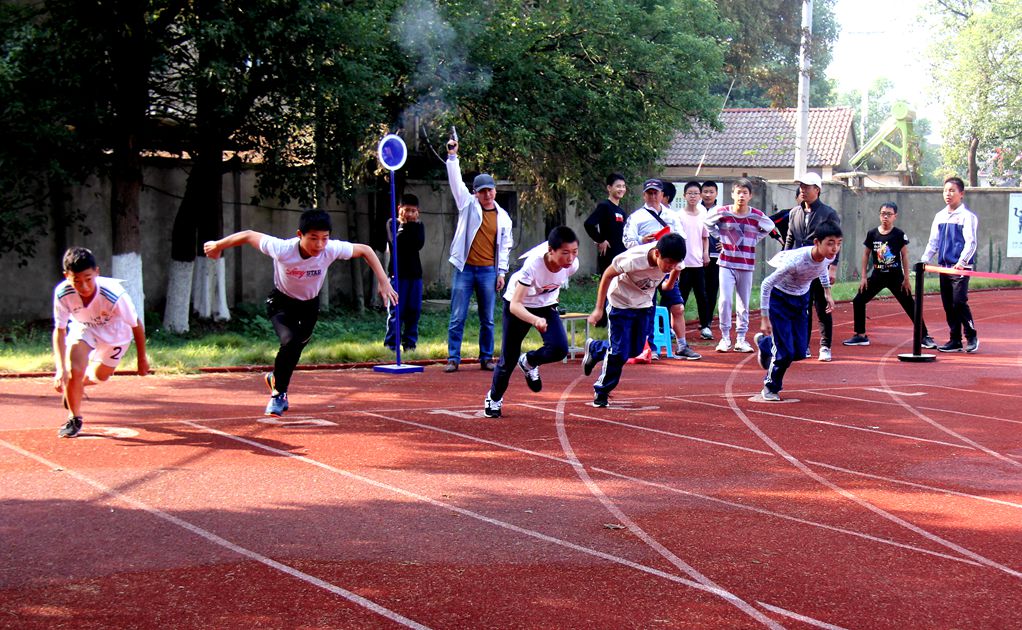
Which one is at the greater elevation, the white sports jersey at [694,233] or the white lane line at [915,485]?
the white sports jersey at [694,233]

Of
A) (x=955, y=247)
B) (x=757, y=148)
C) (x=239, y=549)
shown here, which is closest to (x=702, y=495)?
(x=239, y=549)

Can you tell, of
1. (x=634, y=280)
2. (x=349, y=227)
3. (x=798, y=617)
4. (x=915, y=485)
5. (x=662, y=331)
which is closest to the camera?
(x=798, y=617)

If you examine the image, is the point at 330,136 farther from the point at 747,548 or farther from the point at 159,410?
Result: the point at 747,548

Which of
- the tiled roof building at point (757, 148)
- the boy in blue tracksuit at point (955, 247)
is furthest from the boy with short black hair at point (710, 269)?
the tiled roof building at point (757, 148)

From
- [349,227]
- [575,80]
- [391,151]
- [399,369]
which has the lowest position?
[399,369]

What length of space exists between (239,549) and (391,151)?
744 centimetres

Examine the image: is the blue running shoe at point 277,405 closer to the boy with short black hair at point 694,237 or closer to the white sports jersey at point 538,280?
the white sports jersey at point 538,280

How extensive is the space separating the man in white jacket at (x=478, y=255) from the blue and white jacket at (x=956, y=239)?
5.30 metres

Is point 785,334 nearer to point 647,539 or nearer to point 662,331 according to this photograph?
point 662,331

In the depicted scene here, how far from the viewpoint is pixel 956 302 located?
14.5m

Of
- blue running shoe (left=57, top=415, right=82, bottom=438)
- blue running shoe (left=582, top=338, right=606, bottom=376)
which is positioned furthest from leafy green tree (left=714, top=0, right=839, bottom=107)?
blue running shoe (left=57, top=415, right=82, bottom=438)

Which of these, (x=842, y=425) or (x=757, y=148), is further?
(x=757, y=148)

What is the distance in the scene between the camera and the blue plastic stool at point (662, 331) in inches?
545

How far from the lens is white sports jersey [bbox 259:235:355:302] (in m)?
9.00
